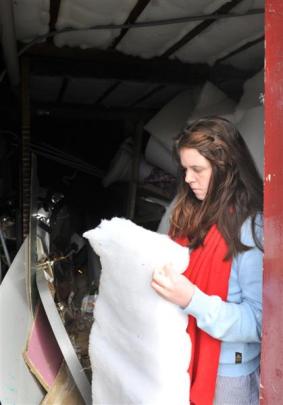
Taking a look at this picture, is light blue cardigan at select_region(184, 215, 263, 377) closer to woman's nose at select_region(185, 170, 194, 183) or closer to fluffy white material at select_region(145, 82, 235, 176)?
woman's nose at select_region(185, 170, 194, 183)

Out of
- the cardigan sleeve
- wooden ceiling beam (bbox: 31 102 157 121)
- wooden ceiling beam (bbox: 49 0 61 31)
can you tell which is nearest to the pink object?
the cardigan sleeve

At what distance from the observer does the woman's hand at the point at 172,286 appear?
1.07 metres

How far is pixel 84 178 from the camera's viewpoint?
4.30 meters

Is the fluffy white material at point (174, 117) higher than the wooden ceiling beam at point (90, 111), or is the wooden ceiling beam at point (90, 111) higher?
the wooden ceiling beam at point (90, 111)

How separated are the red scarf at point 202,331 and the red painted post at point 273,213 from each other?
18cm

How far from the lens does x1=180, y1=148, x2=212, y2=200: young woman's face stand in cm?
124

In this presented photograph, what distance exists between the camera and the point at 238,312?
3.67 feet

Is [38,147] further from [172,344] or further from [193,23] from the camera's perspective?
[172,344]

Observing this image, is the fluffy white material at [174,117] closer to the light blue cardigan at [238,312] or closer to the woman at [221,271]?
the woman at [221,271]

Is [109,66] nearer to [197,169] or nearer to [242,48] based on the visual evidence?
[242,48]

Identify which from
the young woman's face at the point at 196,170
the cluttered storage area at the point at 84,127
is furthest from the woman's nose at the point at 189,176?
the cluttered storage area at the point at 84,127

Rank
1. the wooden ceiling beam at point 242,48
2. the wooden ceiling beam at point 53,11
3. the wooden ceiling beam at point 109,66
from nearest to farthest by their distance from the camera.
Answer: the wooden ceiling beam at point 53,11, the wooden ceiling beam at point 242,48, the wooden ceiling beam at point 109,66

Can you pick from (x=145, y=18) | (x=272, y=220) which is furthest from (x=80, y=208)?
(x=272, y=220)

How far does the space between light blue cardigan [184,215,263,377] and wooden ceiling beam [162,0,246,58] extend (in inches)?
41.6
